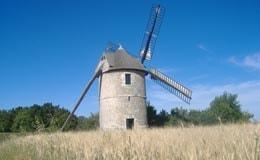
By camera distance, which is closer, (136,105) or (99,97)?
(136,105)

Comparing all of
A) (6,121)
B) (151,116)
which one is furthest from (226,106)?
(6,121)

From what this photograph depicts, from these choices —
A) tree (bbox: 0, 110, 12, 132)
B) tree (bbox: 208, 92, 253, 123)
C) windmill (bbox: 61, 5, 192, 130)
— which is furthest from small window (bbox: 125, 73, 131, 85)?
tree (bbox: 0, 110, 12, 132)

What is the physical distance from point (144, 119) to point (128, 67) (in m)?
4.60

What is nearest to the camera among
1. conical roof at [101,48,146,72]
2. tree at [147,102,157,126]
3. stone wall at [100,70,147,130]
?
stone wall at [100,70,147,130]

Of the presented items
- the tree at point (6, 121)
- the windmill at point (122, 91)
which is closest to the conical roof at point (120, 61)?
the windmill at point (122, 91)

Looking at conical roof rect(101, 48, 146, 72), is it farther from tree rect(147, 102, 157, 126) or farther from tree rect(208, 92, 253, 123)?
tree rect(208, 92, 253, 123)

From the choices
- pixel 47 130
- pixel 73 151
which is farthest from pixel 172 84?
pixel 73 151

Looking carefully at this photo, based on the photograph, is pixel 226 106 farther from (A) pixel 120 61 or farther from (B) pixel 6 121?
(B) pixel 6 121

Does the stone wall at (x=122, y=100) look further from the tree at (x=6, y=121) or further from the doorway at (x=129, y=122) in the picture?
the tree at (x=6, y=121)

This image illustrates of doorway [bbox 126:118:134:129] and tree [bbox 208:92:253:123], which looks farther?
tree [bbox 208:92:253:123]

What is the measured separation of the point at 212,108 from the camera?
135 feet

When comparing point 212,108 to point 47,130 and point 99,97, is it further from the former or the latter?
point 47,130

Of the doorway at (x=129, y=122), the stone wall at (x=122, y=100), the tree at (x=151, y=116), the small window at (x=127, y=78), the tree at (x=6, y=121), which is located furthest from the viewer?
the tree at (x=6, y=121)

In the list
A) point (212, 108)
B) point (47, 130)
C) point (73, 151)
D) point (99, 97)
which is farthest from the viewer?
point (212, 108)
